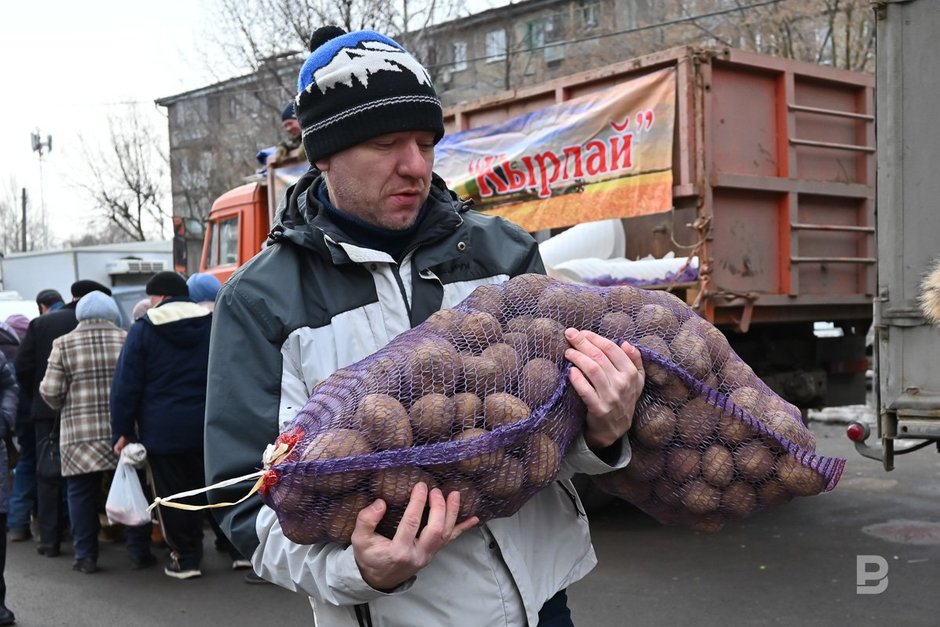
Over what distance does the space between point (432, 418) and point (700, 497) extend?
2.34ft

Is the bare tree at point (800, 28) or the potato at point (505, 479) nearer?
the potato at point (505, 479)

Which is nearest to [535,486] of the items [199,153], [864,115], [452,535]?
[452,535]

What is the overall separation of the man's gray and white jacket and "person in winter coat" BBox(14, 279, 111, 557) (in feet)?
19.7

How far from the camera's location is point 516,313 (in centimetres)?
200

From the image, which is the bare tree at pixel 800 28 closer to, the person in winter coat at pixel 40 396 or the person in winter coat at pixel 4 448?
the person in winter coat at pixel 40 396

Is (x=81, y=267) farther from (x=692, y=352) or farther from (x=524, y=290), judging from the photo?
(x=692, y=352)

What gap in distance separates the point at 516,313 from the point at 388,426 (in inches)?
17.7

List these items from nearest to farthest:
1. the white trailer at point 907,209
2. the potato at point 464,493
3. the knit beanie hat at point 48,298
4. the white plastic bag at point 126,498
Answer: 1. the potato at point 464,493
2. the white trailer at point 907,209
3. the white plastic bag at point 126,498
4. the knit beanie hat at point 48,298

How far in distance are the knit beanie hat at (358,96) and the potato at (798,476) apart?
106 centimetres

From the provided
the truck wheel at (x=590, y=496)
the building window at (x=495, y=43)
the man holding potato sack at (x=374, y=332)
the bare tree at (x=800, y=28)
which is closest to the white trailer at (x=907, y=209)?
the truck wheel at (x=590, y=496)

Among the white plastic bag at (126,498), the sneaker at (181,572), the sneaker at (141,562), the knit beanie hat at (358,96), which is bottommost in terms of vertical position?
the sneaker at (141,562)

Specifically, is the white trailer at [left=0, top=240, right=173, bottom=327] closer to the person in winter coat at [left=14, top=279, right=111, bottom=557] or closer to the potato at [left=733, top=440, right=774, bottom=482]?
the person in winter coat at [left=14, top=279, right=111, bottom=557]

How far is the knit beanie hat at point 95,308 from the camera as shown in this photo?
6.93 m

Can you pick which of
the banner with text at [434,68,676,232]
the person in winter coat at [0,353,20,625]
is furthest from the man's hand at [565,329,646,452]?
the banner with text at [434,68,676,232]
